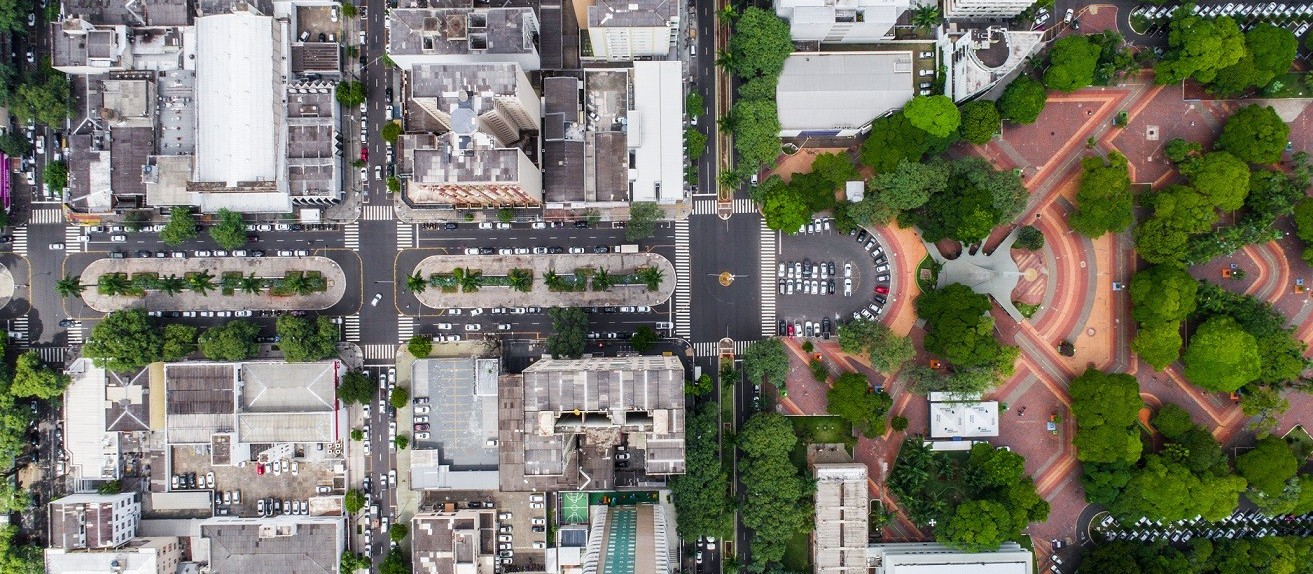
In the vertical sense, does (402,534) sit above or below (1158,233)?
below

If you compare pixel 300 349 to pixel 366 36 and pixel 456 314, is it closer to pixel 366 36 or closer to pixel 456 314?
pixel 456 314

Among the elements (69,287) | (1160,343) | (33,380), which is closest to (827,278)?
(1160,343)

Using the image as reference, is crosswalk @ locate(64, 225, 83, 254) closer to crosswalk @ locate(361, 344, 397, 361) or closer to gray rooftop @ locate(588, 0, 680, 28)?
crosswalk @ locate(361, 344, 397, 361)

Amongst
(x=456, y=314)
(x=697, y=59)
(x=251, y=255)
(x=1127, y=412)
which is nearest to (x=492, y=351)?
(x=456, y=314)

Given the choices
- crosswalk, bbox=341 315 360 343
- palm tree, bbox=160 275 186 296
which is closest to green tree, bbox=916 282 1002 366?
crosswalk, bbox=341 315 360 343

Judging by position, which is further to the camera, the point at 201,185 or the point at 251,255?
the point at 251,255

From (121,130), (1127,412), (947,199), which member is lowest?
(1127,412)

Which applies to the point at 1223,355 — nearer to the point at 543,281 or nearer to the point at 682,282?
the point at 682,282
